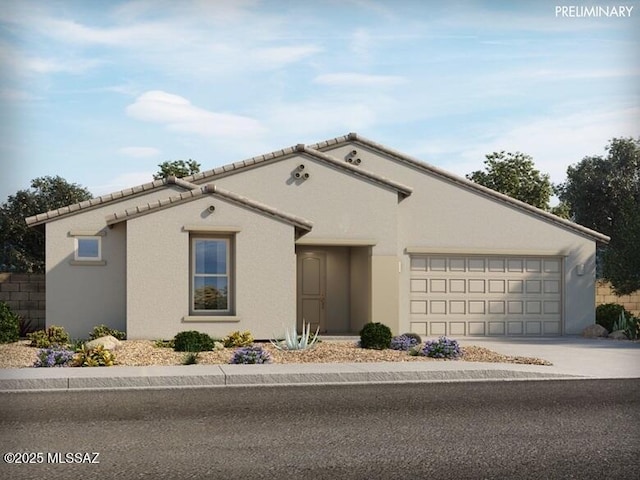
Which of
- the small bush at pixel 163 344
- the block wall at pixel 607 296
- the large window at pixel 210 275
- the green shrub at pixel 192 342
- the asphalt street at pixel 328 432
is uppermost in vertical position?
the large window at pixel 210 275

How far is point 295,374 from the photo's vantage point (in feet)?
48.3

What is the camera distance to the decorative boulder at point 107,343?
1828cm

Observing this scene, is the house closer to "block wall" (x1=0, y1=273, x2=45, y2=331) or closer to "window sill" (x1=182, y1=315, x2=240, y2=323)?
"window sill" (x1=182, y1=315, x2=240, y2=323)

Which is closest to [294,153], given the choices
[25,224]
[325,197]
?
[325,197]

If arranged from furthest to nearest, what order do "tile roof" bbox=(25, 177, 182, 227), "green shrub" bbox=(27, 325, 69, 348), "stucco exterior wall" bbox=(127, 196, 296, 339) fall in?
"tile roof" bbox=(25, 177, 182, 227) → "stucco exterior wall" bbox=(127, 196, 296, 339) → "green shrub" bbox=(27, 325, 69, 348)

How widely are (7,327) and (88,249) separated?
2719mm

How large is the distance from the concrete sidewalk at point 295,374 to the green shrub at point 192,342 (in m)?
2.65

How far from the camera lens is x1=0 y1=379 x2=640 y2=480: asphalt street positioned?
26.8 ft

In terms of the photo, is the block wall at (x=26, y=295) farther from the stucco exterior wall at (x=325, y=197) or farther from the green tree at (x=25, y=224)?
the green tree at (x=25, y=224)

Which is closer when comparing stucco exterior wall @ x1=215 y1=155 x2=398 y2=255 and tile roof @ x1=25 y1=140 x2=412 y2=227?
tile roof @ x1=25 y1=140 x2=412 y2=227

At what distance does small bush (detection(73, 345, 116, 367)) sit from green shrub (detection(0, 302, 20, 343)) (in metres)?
5.35

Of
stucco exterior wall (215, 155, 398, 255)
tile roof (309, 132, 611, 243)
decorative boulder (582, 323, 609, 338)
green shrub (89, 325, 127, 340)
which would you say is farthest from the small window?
decorative boulder (582, 323, 609, 338)

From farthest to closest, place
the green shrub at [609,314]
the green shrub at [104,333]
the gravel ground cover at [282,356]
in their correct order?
the green shrub at [609,314] → the green shrub at [104,333] → the gravel ground cover at [282,356]

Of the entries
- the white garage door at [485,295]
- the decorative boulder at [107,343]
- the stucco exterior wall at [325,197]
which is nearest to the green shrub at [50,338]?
the decorative boulder at [107,343]
